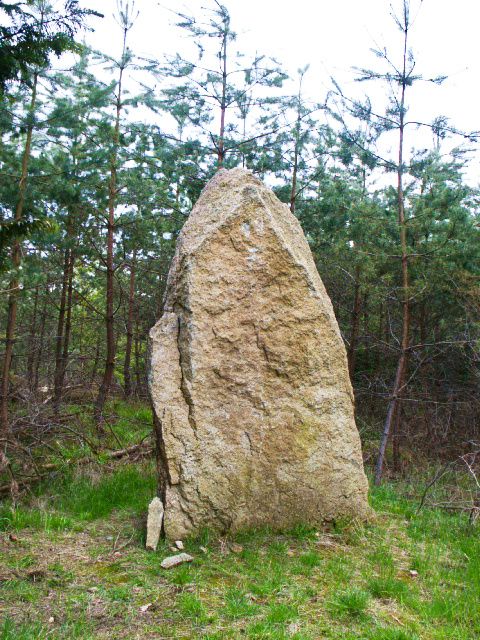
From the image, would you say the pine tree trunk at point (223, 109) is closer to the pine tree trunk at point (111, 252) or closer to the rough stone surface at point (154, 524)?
the pine tree trunk at point (111, 252)

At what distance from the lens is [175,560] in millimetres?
4320

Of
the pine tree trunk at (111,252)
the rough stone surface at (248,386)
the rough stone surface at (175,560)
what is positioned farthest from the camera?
the pine tree trunk at (111,252)

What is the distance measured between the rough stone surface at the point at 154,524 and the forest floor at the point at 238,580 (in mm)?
71

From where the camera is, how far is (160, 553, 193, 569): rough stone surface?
4.28m

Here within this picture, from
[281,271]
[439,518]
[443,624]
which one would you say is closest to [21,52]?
[281,271]

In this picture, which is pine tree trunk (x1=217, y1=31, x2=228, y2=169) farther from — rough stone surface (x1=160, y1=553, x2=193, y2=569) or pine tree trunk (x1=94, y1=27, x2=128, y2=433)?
rough stone surface (x1=160, y1=553, x2=193, y2=569)

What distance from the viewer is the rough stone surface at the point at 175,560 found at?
428cm

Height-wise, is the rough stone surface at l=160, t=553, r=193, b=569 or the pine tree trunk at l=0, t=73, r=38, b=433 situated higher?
the pine tree trunk at l=0, t=73, r=38, b=433

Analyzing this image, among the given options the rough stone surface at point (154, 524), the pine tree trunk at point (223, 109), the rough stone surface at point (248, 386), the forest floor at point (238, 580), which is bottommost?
the forest floor at point (238, 580)

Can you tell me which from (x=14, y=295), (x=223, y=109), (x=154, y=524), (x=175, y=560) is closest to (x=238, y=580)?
(x=175, y=560)

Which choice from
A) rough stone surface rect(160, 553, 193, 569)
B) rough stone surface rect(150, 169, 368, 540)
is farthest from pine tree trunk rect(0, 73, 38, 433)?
rough stone surface rect(160, 553, 193, 569)

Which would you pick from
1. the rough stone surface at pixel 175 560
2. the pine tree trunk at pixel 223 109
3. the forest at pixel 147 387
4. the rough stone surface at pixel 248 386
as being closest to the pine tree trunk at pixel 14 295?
the forest at pixel 147 387

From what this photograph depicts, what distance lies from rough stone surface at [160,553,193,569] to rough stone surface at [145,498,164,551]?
0.28 meters

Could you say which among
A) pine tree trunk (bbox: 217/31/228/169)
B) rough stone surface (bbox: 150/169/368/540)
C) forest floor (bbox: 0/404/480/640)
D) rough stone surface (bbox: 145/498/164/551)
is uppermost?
pine tree trunk (bbox: 217/31/228/169)
